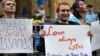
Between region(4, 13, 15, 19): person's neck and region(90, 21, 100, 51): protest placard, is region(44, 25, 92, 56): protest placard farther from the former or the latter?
region(4, 13, 15, 19): person's neck

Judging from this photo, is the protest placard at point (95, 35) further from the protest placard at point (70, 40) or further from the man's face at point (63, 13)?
the man's face at point (63, 13)

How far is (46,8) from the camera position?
64.1 ft

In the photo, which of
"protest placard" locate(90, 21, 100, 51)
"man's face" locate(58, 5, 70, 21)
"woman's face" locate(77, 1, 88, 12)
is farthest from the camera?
"woman's face" locate(77, 1, 88, 12)

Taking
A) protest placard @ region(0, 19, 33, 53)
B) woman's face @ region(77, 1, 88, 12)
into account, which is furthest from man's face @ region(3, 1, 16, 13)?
woman's face @ region(77, 1, 88, 12)

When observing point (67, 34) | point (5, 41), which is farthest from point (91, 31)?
point (5, 41)

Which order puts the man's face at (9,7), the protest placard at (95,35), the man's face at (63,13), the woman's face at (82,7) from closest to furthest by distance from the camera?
the man's face at (9,7) → the man's face at (63,13) → the protest placard at (95,35) → the woman's face at (82,7)

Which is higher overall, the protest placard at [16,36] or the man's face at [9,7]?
the man's face at [9,7]

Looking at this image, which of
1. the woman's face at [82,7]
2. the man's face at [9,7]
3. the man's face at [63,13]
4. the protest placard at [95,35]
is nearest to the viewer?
the man's face at [9,7]

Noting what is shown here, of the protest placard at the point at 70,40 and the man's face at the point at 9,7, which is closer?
the man's face at the point at 9,7

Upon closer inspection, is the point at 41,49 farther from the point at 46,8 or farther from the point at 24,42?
the point at 46,8

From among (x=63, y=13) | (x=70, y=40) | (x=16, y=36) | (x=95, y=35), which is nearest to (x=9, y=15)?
(x=16, y=36)

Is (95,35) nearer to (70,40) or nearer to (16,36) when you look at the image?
(70,40)

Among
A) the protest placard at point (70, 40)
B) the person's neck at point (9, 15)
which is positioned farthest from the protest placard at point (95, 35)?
the person's neck at point (9, 15)

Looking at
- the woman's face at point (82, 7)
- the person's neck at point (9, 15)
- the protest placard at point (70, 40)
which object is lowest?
the protest placard at point (70, 40)
